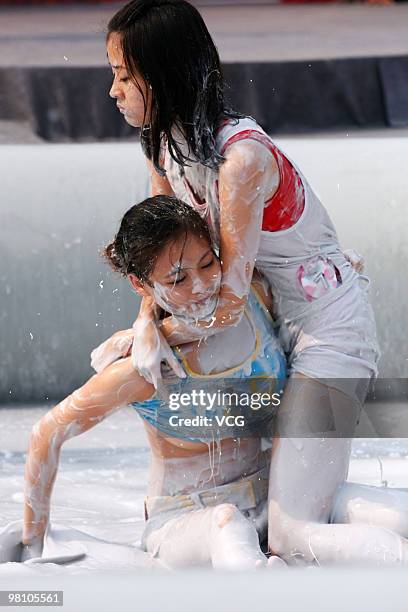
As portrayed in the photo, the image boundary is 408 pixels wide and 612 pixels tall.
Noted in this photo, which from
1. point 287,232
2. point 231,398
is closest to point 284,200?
point 287,232

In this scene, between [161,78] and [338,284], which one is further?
[338,284]

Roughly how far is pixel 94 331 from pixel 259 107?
153 centimetres

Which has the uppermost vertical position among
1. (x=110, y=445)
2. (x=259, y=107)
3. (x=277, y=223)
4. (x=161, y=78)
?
(x=161, y=78)

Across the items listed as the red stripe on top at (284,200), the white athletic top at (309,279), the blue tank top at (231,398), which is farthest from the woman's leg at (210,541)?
the red stripe on top at (284,200)

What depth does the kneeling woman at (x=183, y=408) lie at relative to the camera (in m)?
1.39

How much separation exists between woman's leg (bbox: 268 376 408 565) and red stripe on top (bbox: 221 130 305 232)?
21 centimetres

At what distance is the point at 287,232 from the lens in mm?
1442

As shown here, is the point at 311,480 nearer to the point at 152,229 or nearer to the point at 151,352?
the point at 151,352

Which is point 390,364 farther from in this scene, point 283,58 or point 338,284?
point 283,58

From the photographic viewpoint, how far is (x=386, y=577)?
77cm

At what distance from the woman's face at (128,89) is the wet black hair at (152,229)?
0.11 metres

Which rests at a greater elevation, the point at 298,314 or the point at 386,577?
the point at 386,577

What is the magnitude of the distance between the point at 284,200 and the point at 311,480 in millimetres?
358

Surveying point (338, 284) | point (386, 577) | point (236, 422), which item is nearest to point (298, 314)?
point (338, 284)
